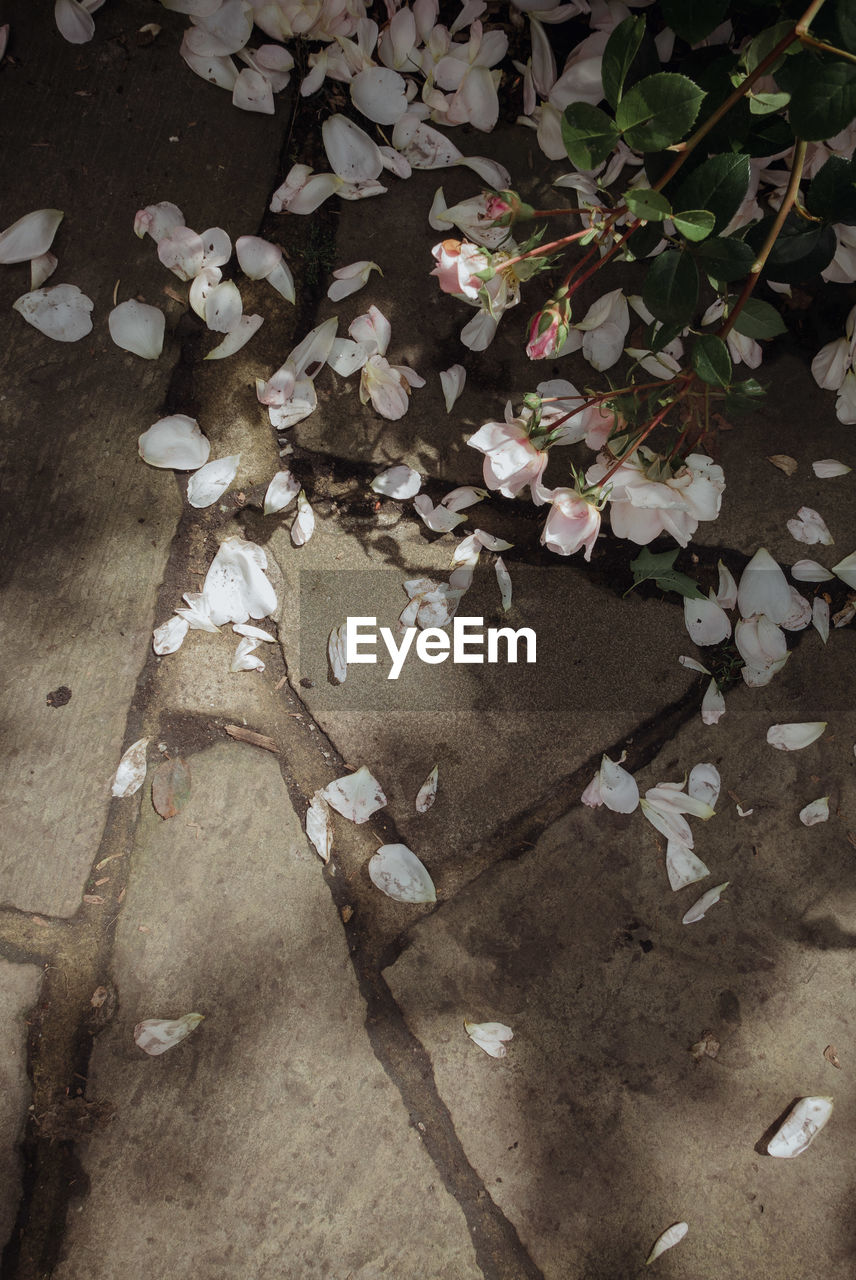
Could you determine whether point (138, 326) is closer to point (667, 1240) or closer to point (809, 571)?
point (809, 571)

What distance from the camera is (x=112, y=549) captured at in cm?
118

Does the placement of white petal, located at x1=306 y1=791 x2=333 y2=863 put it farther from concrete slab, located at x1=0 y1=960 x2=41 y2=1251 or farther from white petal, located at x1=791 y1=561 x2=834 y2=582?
white petal, located at x1=791 y1=561 x2=834 y2=582

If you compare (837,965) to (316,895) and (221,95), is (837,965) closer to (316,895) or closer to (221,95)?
(316,895)

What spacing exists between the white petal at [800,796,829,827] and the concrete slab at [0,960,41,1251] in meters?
1.14

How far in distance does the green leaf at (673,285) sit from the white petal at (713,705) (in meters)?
0.55

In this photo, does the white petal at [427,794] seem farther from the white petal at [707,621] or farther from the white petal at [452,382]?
the white petal at [452,382]

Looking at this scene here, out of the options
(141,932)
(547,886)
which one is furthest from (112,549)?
(547,886)

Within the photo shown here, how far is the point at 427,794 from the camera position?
1.18 m

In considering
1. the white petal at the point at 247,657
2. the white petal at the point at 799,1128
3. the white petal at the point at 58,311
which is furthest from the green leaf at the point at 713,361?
the white petal at the point at 799,1128

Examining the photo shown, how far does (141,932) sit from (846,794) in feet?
3.48

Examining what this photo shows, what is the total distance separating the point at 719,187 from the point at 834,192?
169 mm

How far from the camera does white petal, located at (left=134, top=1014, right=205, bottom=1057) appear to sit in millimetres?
1135

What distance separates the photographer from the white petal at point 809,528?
121 centimetres

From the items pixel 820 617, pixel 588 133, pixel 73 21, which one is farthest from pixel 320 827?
pixel 73 21
